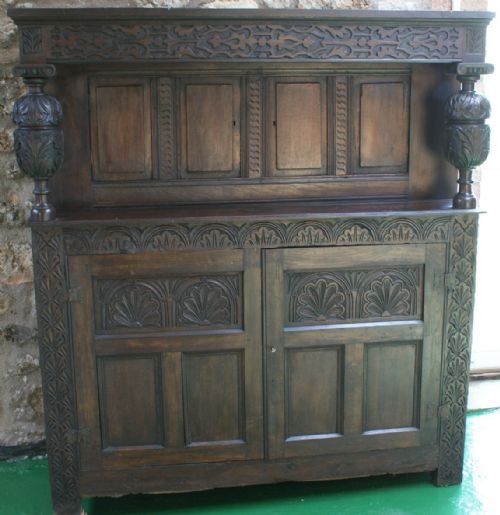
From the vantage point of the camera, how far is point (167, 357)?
2.62m

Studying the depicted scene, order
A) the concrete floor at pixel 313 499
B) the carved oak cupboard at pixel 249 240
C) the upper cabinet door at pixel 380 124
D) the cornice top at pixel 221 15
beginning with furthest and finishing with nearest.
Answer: the upper cabinet door at pixel 380 124, the concrete floor at pixel 313 499, the carved oak cupboard at pixel 249 240, the cornice top at pixel 221 15

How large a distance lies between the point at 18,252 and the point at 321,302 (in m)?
1.39

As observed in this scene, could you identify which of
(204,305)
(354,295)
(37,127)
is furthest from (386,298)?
(37,127)

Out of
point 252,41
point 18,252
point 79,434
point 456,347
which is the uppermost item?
point 252,41

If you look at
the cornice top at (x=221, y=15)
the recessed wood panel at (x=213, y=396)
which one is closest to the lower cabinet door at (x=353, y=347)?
the recessed wood panel at (x=213, y=396)

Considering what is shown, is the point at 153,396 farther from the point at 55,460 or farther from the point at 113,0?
the point at 113,0

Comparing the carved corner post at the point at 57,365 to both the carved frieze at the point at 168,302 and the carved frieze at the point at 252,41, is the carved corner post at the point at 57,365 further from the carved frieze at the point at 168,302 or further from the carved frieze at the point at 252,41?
the carved frieze at the point at 252,41

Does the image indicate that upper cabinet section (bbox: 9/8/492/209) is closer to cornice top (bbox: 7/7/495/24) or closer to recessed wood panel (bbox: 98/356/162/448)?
cornice top (bbox: 7/7/495/24)

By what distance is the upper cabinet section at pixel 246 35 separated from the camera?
2.40 m

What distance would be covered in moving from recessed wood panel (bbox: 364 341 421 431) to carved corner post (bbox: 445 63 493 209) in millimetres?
767

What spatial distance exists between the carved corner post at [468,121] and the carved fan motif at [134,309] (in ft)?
4.22

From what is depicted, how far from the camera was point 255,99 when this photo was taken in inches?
110

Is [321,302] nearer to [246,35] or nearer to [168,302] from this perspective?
[168,302]

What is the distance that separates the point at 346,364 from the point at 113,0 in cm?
184
